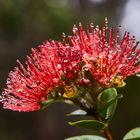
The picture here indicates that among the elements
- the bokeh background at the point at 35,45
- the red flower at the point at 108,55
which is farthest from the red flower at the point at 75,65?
the bokeh background at the point at 35,45

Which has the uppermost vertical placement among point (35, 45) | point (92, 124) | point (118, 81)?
point (35, 45)

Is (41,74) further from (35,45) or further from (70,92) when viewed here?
(35,45)

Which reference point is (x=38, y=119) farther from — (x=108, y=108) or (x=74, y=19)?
(x=108, y=108)

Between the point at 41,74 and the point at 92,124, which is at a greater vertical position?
the point at 41,74

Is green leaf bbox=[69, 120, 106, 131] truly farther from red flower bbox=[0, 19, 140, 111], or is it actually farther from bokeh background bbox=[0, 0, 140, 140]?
bokeh background bbox=[0, 0, 140, 140]

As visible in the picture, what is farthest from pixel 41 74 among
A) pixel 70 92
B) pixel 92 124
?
pixel 92 124

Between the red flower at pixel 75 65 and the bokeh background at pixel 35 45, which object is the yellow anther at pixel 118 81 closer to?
the red flower at pixel 75 65

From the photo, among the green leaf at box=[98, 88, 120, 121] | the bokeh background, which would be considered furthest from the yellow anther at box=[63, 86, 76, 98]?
the bokeh background
